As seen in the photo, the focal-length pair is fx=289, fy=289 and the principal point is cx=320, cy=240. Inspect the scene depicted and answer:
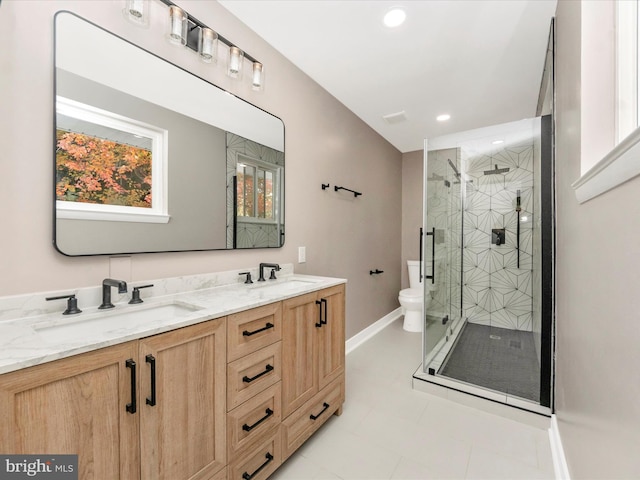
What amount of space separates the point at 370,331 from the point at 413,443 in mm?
1689

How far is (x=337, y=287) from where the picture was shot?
1866 mm

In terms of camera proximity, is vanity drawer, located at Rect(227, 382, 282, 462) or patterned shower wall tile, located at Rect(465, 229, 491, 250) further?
patterned shower wall tile, located at Rect(465, 229, 491, 250)

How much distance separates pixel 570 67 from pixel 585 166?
23.8 inches

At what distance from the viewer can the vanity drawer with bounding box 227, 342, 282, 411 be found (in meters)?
1.19

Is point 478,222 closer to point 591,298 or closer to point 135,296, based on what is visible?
point 591,298

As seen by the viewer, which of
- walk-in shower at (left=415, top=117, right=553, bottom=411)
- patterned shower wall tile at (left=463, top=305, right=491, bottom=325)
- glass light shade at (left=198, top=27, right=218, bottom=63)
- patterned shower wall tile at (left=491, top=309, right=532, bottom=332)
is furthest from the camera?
patterned shower wall tile at (left=463, top=305, right=491, bottom=325)

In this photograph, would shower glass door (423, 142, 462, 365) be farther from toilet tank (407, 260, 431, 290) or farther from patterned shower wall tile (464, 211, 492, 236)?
toilet tank (407, 260, 431, 290)

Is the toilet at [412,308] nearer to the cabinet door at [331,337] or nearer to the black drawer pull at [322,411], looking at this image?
the cabinet door at [331,337]

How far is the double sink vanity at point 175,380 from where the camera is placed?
750mm

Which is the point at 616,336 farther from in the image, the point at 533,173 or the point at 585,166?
the point at 533,173

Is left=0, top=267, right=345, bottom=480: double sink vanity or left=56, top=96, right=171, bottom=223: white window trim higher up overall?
left=56, top=96, right=171, bottom=223: white window trim

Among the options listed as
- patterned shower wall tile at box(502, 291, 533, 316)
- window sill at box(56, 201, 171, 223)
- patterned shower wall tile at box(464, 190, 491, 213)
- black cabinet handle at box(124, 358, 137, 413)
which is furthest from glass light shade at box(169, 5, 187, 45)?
patterned shower wall tile at box(502, 291, 533, 316)

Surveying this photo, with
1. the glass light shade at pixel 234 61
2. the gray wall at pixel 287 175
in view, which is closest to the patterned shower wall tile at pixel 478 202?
the gray wall at pixel 287 175

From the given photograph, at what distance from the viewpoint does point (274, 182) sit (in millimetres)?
2090
